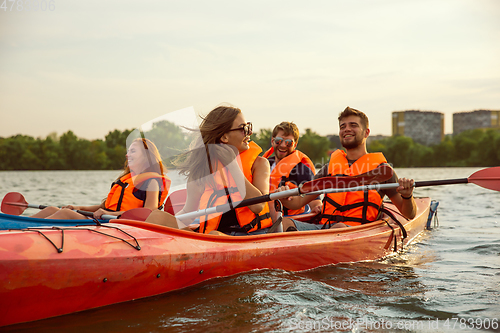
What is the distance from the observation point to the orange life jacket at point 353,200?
4.25m

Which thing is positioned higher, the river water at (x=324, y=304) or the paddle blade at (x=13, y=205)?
the paddle blade at (x=13, y=205)

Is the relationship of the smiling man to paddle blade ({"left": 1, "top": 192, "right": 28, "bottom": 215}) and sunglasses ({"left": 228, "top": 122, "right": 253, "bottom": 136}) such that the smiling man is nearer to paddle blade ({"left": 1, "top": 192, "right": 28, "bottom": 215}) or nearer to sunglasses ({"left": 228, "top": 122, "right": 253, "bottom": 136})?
sunglasses ({"left": 228, "top": 122, "right": 253, "bottom": 136})

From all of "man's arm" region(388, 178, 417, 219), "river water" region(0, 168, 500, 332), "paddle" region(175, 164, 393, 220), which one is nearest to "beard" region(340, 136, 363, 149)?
"paddle" region(175, 164, 393, 220)

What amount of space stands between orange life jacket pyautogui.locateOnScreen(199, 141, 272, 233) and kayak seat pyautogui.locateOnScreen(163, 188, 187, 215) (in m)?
0.83

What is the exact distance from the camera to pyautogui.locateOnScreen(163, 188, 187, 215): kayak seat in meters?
4.26

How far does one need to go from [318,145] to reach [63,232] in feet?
149

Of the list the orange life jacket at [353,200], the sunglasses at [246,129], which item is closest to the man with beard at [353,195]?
the orange life jacket at [353,200]

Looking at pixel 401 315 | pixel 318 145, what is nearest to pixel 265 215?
pixel 401 315

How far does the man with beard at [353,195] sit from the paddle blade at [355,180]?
0.45 feet

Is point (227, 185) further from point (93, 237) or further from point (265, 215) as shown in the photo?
point (93, 237)

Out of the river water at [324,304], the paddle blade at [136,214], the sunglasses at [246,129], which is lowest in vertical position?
the river water at [324,304]

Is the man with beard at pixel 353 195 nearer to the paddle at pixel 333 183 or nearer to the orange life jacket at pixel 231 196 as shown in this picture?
the paddle at pixel 333 183

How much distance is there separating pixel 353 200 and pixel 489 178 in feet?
4.74

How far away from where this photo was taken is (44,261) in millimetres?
2516
